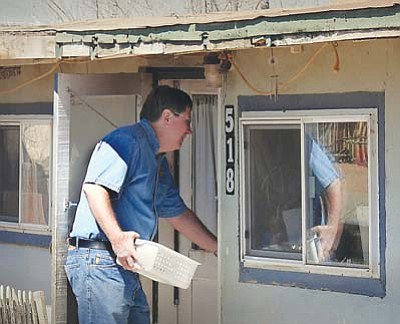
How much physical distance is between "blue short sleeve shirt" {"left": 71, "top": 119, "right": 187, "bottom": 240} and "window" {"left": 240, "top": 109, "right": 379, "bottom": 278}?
52.4 inches

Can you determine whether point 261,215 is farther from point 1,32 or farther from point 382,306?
point 1,32

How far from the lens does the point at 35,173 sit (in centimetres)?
955

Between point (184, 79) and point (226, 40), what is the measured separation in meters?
2.14

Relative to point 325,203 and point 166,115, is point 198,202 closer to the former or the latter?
point 325,203

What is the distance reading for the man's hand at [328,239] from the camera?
7383mm

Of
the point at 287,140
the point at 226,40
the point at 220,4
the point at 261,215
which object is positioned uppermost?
the point at 220,4

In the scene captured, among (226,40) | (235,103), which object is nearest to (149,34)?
(226,40)

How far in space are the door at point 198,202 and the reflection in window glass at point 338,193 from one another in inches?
51.5

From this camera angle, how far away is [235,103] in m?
7.84

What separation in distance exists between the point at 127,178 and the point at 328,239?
6.13 feet

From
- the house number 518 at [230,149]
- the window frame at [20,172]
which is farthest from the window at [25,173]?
the house number 518 at [230,149]

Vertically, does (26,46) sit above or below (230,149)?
above

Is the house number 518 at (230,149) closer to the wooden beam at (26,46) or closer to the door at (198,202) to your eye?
the door at (198,202)

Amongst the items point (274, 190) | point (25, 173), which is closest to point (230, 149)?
point (274, 190)
